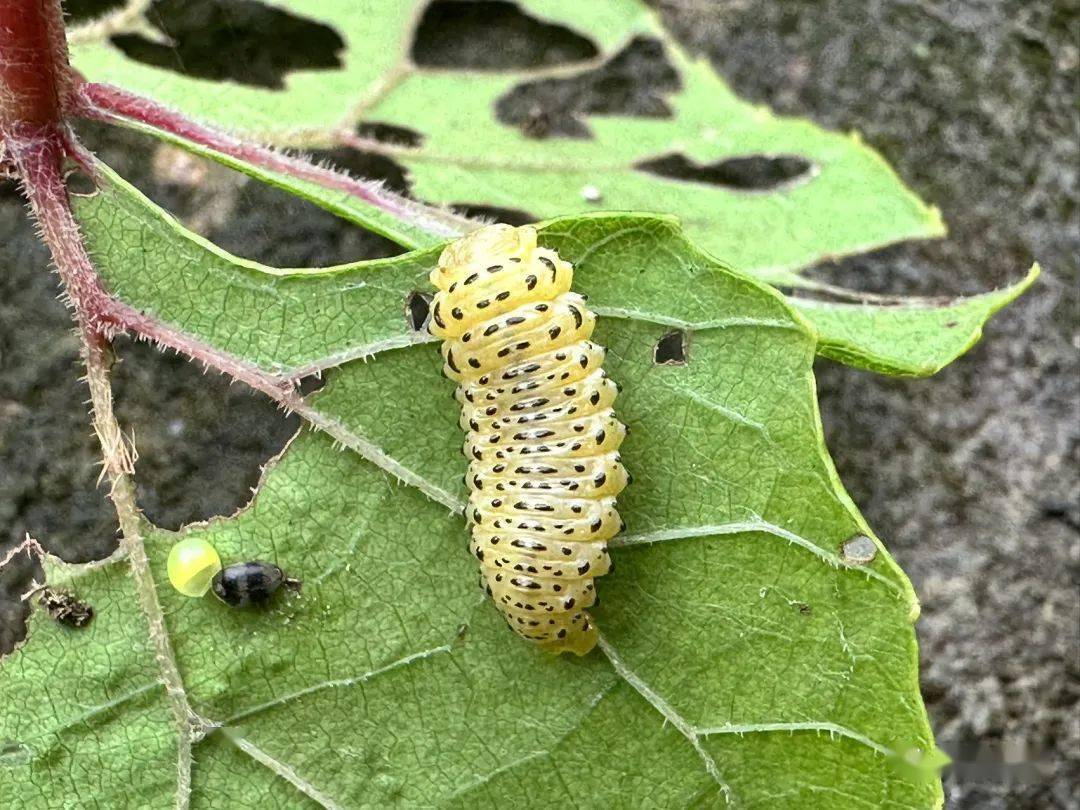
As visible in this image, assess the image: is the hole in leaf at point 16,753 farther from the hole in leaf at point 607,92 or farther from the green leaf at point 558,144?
the hole in leaf at point 607,92

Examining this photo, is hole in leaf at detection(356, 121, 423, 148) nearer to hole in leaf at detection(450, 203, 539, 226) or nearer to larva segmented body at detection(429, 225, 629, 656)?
hole in leaf at detection(450, 203, 539, 226)

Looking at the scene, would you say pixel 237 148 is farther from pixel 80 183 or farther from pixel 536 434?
pixel 536 434

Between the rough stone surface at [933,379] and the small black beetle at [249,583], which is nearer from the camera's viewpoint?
the small black beetle at [249,583]

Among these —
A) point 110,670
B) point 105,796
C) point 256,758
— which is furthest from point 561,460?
point 105,796

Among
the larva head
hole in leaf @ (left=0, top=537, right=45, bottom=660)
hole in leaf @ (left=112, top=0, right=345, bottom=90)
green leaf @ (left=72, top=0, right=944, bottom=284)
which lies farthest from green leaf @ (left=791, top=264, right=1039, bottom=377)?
hole in leaf @ (left=0, top=537, right=45, bottom=660)

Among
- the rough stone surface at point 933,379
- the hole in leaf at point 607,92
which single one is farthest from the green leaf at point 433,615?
the hole in leaf at point 607,92

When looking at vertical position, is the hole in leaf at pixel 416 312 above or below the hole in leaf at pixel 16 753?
above

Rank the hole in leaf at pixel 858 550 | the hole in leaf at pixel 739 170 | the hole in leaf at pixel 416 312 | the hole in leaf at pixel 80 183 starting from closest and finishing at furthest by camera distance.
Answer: the hole in leaf at pixel 858 550, the hole in leaf at pixel 416 312, the hole in leaf at pixel 80 183, the hole in leaf at pixel 739 170

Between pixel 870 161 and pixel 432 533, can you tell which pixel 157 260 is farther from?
pixel 870 161
